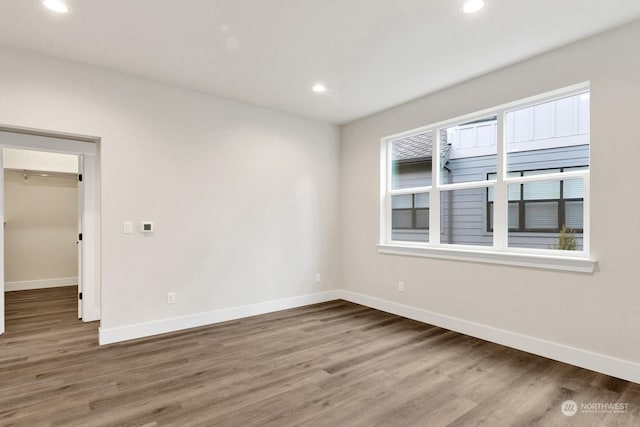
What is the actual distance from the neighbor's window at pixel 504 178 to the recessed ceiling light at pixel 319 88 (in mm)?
1325

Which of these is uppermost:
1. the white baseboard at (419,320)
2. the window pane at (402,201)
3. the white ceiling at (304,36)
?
the white ceiling at (304,36)

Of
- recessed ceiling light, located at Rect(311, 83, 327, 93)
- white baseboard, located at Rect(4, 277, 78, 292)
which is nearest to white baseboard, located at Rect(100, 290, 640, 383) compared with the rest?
recessed ceiling light, located at Rect(311, 83, 327, 93)

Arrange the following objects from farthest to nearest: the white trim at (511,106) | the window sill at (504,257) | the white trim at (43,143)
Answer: the white trim at (43,143) → the white trim at (511,106) → the window sill at (504,257)

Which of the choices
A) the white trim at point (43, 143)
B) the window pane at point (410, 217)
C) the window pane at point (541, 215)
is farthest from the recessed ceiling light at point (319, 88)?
the white trim at point (43, 143)

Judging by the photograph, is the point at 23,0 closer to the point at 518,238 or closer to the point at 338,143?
the point at 338,143

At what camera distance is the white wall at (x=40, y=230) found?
5816mm

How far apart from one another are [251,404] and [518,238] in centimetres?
294

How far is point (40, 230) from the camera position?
6.01 meters

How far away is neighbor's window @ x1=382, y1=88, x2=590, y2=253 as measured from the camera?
10.1 feet

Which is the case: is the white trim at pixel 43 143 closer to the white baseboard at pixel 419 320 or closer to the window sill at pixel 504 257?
the white baseboard at pixel 419 320

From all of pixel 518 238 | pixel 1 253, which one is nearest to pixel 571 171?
pixel 518 238

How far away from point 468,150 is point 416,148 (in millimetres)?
749

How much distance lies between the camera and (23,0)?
2348 millimetres

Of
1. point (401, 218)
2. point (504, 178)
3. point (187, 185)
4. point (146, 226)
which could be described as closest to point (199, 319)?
point (146, 226)
